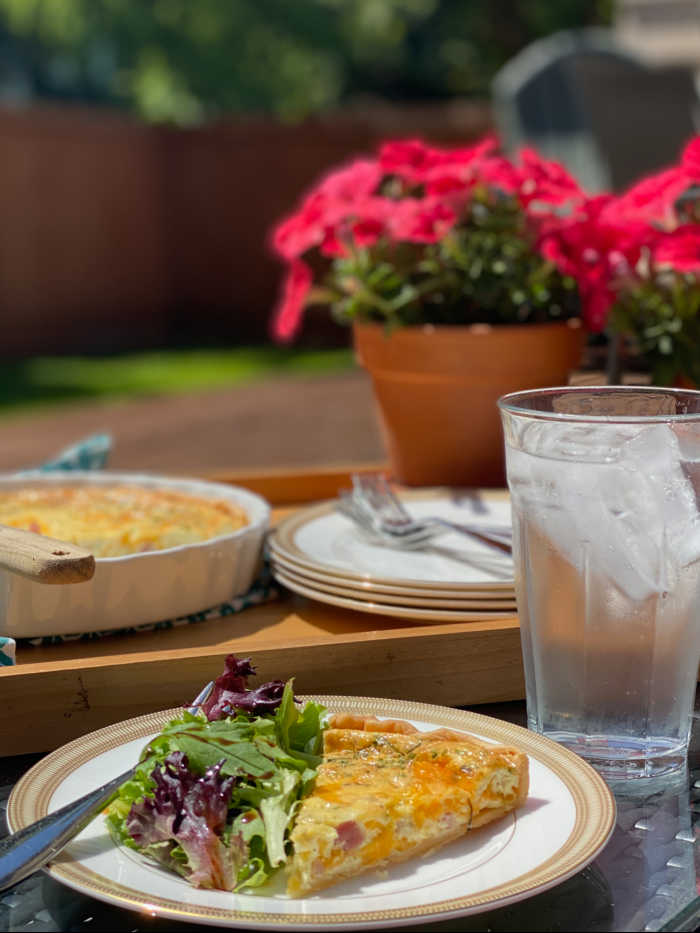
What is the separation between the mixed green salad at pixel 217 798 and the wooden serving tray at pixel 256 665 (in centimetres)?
21

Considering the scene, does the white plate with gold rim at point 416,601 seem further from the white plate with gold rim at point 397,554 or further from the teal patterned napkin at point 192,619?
the teal patterned napkin at point 192,619

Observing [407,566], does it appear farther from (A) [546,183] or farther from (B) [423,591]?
(A) [546,183]

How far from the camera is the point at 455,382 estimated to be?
5.83 feet

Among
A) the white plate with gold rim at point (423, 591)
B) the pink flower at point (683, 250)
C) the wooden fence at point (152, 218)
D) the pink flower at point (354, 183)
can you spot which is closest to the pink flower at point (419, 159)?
the pink flower at point (354, 183)

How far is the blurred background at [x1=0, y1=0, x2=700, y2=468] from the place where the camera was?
225 inches

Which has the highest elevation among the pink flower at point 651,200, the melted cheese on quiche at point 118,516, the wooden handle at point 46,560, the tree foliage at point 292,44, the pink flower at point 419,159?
the tree foliage at point 292,44

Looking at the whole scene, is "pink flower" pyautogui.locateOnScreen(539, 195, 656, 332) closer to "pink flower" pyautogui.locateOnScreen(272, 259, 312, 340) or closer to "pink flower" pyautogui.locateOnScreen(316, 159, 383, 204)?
"pink flower" pyautogui.locateOnScreen(316, 159, 383, 204)

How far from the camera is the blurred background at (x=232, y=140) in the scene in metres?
5.71

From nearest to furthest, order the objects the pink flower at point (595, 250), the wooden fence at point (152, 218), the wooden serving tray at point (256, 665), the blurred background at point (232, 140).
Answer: the wooden serving tray at point (256, 665), the pink flower at point (595, 250), the blurred background at point (232, 140), the wooden fence at point (152, 218)

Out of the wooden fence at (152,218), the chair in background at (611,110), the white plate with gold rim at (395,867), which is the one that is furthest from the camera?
the wooden fence at (152,218)

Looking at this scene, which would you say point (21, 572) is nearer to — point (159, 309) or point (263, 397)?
point (263, 397)

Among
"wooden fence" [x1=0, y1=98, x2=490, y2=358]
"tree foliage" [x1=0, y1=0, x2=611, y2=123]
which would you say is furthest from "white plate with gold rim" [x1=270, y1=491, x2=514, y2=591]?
"tree foliage" [x1=0, y1=0, x2=611, y2=123]

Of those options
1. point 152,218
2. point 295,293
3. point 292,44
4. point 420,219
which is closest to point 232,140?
point 152,218

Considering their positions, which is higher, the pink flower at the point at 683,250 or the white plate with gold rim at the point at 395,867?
the pink flower at the point at 683,250
